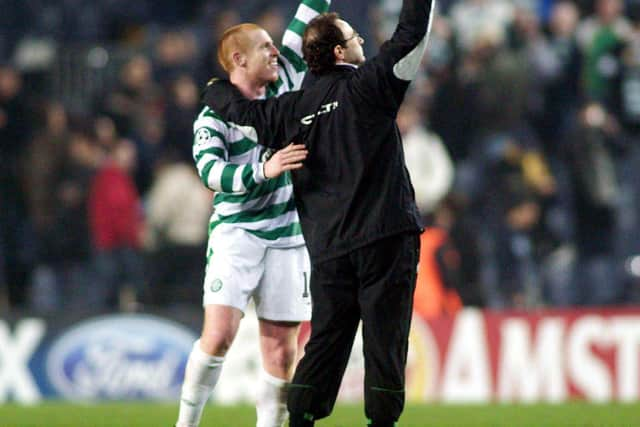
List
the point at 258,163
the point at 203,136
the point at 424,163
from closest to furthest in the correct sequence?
the point at 258,163, the point at 203,136, the point at 424,163

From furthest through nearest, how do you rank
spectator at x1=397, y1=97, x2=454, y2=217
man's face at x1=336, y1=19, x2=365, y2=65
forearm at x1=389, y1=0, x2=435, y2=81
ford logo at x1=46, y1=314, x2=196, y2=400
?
1. spectator at x1=397, y1=97, x2=454, y2=217
2. ford logo at x1=46, y1=314, x2=196, y2=400
3. man's face at x1=336, y1=19, x2=365, y2=65
4. forearm at x1=389, y1=0, x2=435, y2=81

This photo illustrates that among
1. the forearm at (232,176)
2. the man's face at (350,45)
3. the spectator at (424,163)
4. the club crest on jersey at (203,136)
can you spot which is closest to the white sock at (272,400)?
the forearm at (232,176)

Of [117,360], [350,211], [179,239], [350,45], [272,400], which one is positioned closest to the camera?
[350,211]

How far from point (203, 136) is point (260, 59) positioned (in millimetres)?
510

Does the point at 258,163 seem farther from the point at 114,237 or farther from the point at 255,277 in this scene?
the point at 114,237

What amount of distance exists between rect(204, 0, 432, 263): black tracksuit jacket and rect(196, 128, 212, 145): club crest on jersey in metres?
0.46

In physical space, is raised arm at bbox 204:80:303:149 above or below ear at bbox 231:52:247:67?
below

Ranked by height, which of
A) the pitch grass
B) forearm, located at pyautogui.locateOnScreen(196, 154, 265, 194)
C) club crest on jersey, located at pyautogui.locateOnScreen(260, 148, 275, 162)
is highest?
club crest on jersey, located at pyautogui.locateOnScreen(260, 148, 275, 162)

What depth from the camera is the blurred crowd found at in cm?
1209

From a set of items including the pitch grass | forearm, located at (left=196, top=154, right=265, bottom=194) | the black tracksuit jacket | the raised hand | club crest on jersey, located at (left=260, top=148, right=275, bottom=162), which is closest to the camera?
the black tracksuit jacket

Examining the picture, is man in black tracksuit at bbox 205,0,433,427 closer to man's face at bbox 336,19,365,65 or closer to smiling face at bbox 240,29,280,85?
man's face at bbox 336,19,365,65

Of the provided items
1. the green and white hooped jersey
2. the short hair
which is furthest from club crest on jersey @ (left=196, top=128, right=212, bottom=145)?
the short hair

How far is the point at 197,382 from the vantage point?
21.2 ft

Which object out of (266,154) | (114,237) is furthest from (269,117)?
(114,237)
